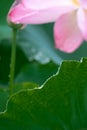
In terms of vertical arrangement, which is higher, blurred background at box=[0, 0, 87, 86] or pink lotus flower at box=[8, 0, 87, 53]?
pink lotus flower at box=[8, 0, 87, 53]

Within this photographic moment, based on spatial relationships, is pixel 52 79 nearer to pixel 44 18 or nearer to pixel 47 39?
pixel 44 18

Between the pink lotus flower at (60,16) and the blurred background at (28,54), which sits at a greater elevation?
the pink lotus flower at (60,16)

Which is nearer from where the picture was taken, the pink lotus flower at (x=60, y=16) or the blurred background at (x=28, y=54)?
the pink lotus flower at (x=60, y=16)

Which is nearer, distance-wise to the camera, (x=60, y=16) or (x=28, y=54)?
(x=60, y=16)

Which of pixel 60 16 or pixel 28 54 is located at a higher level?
pixel 60 16

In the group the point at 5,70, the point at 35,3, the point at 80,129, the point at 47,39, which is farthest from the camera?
the point at 5,70

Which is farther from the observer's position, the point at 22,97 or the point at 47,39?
the point at 47,39

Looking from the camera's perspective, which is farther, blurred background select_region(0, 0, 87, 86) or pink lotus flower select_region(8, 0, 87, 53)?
blurred background select_region(0, 0, 87, 86)

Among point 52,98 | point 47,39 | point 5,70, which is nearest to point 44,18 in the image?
point 52,98
